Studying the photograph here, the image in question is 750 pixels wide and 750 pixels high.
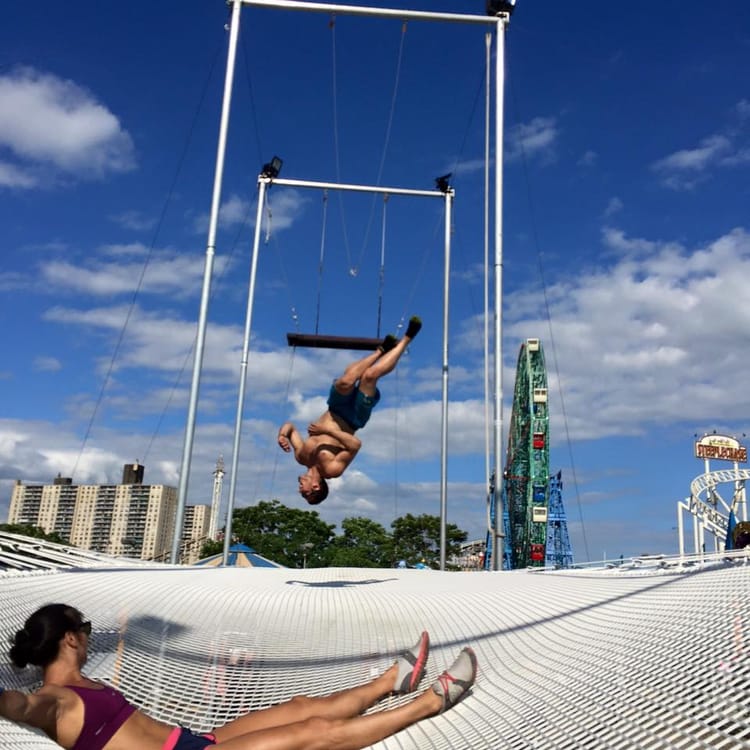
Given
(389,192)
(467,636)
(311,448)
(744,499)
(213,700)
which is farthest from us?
(744,499)

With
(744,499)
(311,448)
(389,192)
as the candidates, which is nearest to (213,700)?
(311,448)

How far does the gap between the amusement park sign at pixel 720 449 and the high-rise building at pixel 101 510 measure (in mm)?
65176

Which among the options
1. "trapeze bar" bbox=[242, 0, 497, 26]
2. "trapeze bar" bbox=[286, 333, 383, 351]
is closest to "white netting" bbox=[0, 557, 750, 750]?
"trapeze bar" bbox=[286, 333, 383, 351]

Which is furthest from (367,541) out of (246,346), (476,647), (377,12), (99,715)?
(99,715)

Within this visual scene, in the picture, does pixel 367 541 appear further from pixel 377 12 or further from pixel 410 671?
pixel 410 671

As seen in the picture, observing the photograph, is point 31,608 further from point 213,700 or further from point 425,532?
point 425,532

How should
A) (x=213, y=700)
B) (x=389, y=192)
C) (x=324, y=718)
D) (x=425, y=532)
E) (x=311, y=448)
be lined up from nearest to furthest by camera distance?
(x=324, y=718)
(x=213, y=700)
(x=311, y=448)
(x=389, y=192)
(x=425, y=532)

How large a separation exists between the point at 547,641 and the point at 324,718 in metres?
0.98

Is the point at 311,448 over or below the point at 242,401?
below

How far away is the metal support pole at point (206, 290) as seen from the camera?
6445 mm

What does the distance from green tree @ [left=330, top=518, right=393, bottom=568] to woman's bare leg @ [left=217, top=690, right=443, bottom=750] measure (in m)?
22.0

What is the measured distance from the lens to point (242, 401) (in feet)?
31.9

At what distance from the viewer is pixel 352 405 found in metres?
4.95

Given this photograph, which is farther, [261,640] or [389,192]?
[389,192]
